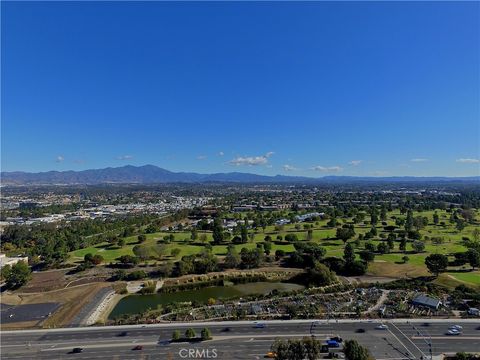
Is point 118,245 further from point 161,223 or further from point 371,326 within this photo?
point 371,326

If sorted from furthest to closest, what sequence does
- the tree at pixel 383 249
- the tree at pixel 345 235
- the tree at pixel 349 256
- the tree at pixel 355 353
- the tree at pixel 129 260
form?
the tree at pixel 345 235 < the tree at pixel 383 249 < the tree at pixel 129 260 < the tree at pixel 349 256 < the tree at pixel 355 353

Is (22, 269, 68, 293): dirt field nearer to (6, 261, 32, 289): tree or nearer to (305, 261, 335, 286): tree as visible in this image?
(6, 261, 32, 289): tree

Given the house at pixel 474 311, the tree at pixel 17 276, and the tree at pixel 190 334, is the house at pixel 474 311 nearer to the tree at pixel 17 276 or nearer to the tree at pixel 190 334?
the tree at pixel 190 334

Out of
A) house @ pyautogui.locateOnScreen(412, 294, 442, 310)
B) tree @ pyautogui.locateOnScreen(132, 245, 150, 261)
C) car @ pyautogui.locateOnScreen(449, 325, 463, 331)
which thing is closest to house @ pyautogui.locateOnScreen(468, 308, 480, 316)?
house @ pyautogui.locateOnScreen(412, 294, 442, 310)

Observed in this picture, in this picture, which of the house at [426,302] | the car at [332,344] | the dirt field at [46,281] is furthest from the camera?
the dirt field at [46,281]

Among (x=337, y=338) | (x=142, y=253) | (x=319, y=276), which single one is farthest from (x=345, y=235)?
(x=337, y=338)

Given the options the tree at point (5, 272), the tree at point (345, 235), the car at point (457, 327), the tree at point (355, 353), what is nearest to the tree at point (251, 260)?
the tree at point (345, 235)

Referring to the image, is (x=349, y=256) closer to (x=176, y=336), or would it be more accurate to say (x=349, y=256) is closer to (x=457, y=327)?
(x=457, y=327)
